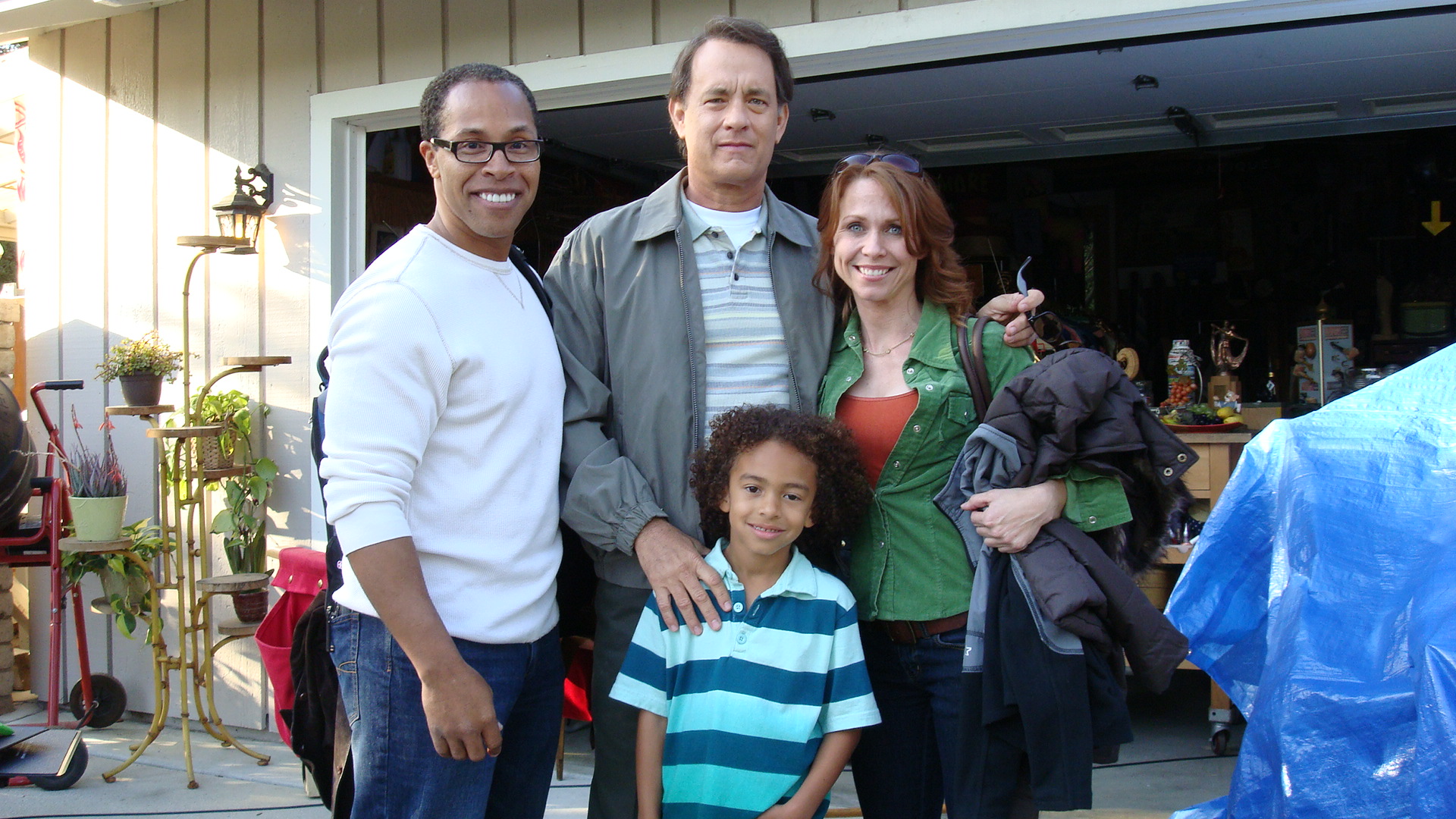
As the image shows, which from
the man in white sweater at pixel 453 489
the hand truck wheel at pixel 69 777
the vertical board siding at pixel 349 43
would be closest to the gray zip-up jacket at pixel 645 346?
the man in white sweater at pixel 453 489

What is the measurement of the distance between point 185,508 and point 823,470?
353 cm

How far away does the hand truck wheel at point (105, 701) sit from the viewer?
426 centimetres

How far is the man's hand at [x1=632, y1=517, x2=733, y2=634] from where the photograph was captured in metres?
1.76

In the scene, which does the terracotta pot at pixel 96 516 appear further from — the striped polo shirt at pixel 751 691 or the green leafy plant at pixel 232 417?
the striped polo shirt at pixel 751 691

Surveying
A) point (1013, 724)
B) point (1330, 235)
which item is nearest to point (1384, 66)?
point (1330, 235)

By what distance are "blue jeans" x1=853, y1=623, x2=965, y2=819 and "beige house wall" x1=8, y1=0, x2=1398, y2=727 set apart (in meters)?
2.11

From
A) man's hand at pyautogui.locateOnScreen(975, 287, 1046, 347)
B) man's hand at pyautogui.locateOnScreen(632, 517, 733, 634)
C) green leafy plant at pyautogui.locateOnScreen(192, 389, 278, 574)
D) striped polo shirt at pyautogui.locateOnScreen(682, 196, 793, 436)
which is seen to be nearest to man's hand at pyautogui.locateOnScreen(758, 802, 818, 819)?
man's hand at pyautogui.locateOnScreen(632, 517, 733, 634)

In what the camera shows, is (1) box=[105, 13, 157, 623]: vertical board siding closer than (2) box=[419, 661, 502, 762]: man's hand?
No

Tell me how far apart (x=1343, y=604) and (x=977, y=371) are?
81 centimetres

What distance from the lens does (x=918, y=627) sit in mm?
1839

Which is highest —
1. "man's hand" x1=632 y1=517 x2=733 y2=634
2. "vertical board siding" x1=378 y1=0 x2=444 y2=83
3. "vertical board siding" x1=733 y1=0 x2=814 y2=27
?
"vertical board siding" x1=378 y1=0 x2=444 y2=83

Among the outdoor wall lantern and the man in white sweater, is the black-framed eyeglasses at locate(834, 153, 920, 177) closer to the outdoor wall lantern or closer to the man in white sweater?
the man in white sweater

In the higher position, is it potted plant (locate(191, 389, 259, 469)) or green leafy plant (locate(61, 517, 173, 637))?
potted plant (locate(191, 389, 259, 469))

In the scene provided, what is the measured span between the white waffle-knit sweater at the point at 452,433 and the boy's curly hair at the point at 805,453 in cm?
27
